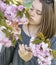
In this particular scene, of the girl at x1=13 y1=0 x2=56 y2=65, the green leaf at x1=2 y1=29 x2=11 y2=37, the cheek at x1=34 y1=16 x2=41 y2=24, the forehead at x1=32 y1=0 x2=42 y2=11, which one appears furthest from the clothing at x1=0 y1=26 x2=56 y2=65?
the green leaf at x1=2 y1=29 x2=11 y2=37

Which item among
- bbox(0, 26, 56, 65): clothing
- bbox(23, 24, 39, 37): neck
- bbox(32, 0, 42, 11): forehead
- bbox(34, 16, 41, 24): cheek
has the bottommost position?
bbox(0, 26, 56, 65): clothing

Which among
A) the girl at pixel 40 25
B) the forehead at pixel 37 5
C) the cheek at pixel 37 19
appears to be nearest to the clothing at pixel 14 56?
the girl at pixel 40 25

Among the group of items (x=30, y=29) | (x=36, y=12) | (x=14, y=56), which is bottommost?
(x=14, y=56)

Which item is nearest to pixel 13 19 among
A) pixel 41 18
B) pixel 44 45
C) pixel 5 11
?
pixel 5 11

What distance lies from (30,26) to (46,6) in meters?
0.20

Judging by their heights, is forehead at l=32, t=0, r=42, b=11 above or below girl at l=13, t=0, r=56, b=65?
above

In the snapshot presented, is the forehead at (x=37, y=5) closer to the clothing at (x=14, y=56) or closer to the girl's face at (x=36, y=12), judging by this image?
the girl's face at (x=36, y=12)

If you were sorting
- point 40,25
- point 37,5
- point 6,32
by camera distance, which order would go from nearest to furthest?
point 6,32 → point 37,5 → point 40,25

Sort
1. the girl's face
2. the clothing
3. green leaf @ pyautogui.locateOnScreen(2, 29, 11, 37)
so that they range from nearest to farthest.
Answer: green leaf @ pyautogui.locateOnScreen(2, 29, 11, 37), the girl's face, the clothing

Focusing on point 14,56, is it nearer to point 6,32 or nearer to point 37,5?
point 37,5

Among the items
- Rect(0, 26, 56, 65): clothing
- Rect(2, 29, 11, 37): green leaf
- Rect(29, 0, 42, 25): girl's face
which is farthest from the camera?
Rect(0, 26, 56, 65): clothing

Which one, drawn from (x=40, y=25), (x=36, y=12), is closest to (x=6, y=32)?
(x=36, y=12)

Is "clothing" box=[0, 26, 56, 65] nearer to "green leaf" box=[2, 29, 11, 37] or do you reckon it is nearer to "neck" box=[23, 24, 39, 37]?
"neck" box=[23, 24, 39, 37]

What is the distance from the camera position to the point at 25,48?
3.34ft
